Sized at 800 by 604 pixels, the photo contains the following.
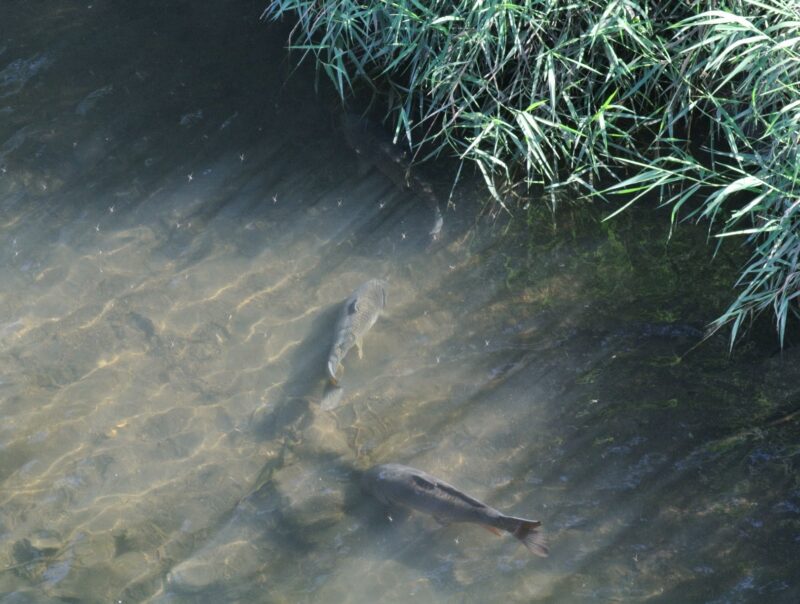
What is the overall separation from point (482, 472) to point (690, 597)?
1.22 meters

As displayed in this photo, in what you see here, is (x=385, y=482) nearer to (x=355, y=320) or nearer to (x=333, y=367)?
(x=333, y=367)

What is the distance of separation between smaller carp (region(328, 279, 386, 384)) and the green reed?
1.19m

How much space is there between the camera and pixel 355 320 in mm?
5020

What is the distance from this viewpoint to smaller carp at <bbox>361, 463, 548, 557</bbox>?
12.9 ft

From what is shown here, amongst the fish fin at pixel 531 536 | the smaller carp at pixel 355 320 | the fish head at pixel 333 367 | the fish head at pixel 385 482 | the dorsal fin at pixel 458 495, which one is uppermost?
the smaller carp at pixel 355 320

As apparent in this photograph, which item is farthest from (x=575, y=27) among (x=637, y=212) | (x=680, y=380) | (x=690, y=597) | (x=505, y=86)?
(x=690, y=597)

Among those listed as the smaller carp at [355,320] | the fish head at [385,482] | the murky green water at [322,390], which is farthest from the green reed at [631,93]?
the fish head at [385,482]

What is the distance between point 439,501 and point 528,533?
48 centimetres

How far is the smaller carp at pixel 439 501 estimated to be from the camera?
3.93 m

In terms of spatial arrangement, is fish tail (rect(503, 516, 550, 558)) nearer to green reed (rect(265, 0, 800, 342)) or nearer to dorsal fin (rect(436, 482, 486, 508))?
dorsal fin (rect(436, 482, 486, 508))

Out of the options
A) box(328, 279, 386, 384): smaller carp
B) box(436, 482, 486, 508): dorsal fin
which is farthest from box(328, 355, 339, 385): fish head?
box(436, 482, 486, 508): dorsal fin

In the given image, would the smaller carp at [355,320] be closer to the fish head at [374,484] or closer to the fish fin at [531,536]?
the fish head at [374,484]

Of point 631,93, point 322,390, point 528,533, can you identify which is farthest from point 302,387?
point 631,93

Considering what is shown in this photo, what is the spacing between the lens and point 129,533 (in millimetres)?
4340
